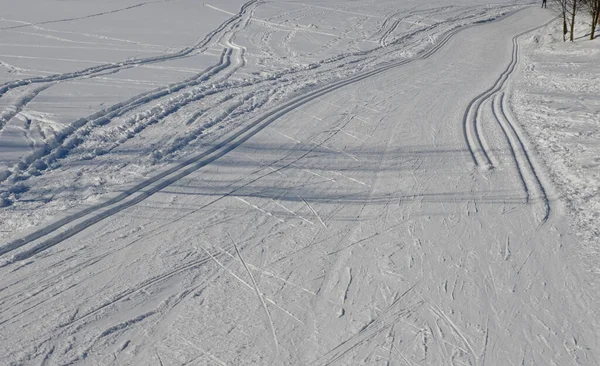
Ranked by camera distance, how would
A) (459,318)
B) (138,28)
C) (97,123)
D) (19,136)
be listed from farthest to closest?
(138,28), (97,123), (19,136), (459,318)

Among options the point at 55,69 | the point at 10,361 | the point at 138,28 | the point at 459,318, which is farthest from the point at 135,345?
the point at 138,28

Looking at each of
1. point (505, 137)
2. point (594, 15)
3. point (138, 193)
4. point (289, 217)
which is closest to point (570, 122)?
point (505, 137)

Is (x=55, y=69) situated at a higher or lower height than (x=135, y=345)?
higher

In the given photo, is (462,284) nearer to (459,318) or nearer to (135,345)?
(459,318)

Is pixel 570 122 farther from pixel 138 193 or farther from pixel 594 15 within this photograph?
pixel 594 15

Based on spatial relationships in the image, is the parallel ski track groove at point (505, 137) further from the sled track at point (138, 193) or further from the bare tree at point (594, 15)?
the bare tree at point (594, 15)

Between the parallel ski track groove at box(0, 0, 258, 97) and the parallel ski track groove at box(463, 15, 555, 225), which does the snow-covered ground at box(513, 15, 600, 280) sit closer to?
the parallel ski track groove at box(463, 15, 555, 225)

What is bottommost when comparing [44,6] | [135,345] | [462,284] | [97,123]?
[462,284]

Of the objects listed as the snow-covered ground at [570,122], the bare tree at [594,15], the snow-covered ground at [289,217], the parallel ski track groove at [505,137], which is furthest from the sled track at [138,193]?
the bare tree at [594,15]

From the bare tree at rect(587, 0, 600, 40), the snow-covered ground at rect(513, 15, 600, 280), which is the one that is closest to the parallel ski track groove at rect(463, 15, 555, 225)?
the snow-covered ground at rect(513, 15, 600, 280)
